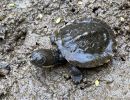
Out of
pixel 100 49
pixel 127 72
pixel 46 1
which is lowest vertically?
pixel 127 72

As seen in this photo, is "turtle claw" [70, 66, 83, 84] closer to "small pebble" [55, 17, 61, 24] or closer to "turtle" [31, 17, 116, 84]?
"turtle" [31, 17, 116, 84]

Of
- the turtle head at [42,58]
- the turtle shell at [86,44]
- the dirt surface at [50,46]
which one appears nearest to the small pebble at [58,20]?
the dirt surface at [50,46]

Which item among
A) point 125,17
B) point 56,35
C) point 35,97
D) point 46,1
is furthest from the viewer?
point 46,1

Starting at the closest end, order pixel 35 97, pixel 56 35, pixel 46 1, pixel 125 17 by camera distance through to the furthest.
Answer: pixel 35 97
pixel 56 35
pixel 125 17
pixel 46 1

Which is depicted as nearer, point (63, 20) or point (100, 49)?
point (100, 49)

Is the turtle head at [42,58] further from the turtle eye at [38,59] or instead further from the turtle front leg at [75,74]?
the turtle front leg at [75,74]

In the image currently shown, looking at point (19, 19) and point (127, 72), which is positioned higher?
point (19, 19)

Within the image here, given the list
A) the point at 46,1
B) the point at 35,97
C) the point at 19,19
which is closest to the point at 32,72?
the point at 35,97

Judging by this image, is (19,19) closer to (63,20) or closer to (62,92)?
(63,20)

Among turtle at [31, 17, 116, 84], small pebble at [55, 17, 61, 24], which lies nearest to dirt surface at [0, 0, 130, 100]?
small pebble at [55, 17, 61, 24]
